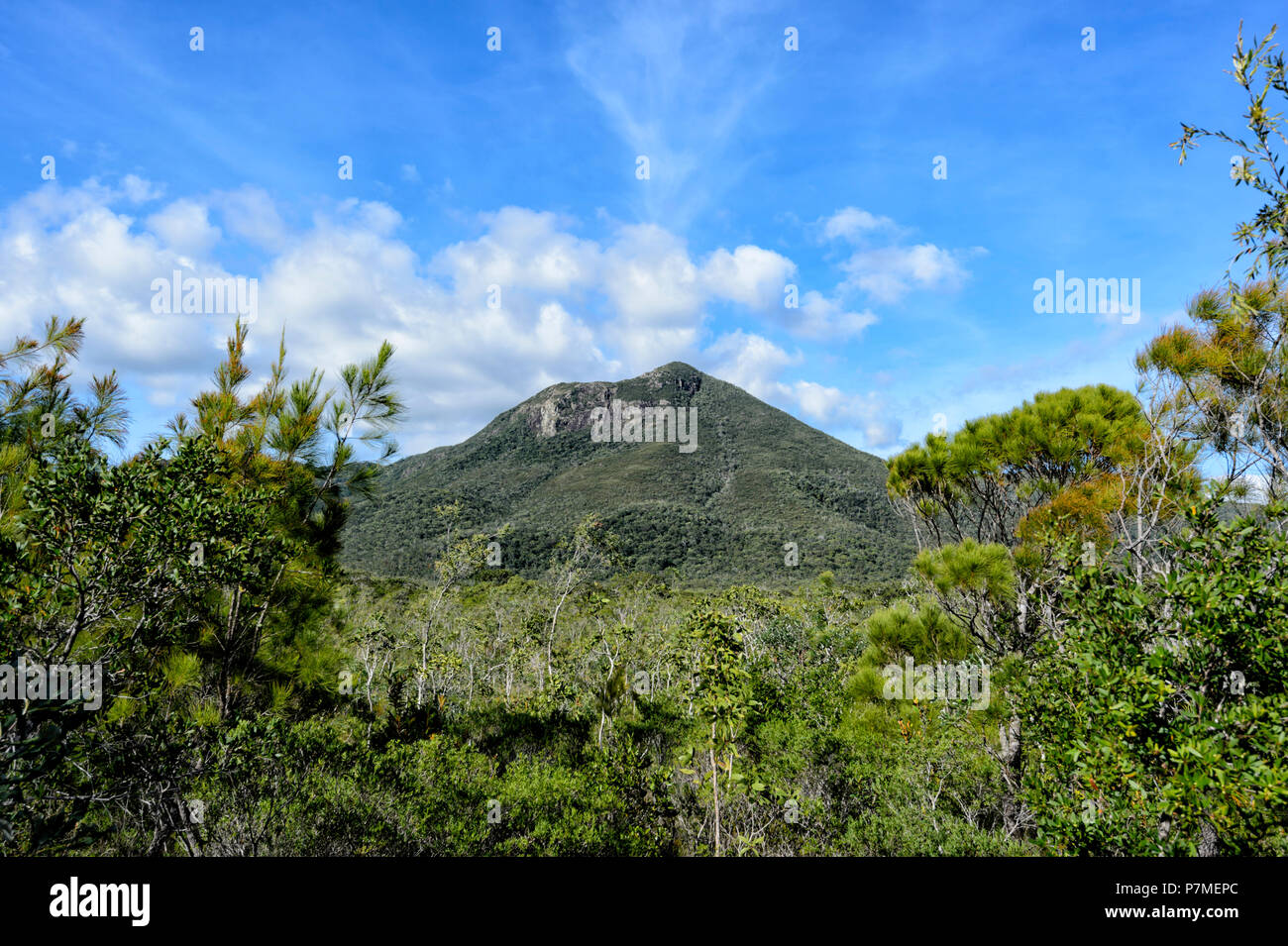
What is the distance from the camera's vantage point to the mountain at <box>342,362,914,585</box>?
51.6 meters

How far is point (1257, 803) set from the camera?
7.76ft

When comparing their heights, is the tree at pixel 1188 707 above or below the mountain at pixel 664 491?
below

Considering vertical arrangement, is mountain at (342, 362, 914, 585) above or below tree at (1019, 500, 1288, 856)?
above

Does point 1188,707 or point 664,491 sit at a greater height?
point 664,491

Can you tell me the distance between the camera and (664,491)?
67.2 meters

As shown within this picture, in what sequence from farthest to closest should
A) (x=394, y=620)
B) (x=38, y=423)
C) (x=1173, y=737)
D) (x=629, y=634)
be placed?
(x=394, y=620) < (x=629, y=634) < (x=38, y=423) < (x=1173, y=737)

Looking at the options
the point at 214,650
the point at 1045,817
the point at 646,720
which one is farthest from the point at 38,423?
A: the point at 646,720

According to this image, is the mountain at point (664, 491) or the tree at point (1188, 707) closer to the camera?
the tree at point (1188, 707)

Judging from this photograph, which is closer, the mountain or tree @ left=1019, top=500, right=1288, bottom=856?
tree @ left=1019, top=500, right=1288, bottom=856

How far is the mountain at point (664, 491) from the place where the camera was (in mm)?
51594

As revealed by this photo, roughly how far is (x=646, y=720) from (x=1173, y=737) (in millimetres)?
11449
